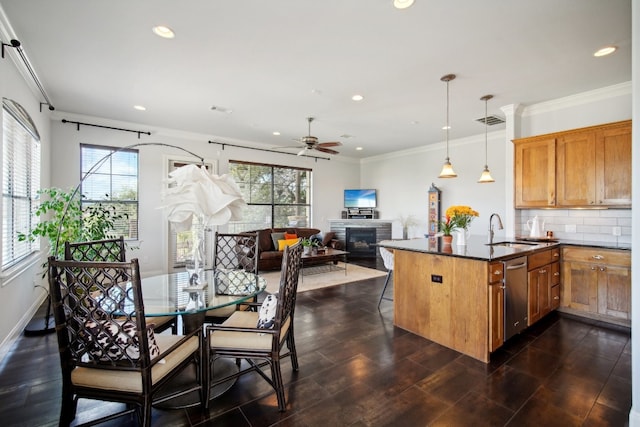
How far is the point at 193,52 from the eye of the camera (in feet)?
9.68

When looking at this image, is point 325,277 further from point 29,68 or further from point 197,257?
point 29,68

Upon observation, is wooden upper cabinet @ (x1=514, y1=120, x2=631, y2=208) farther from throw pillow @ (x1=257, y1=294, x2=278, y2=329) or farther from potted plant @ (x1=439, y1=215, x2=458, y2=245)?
throw pillow @ (x1=257, y1=294, x2=278, y2=329)

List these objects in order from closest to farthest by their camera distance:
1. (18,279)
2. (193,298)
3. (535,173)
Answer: (193,298), (18,279), (535,173)

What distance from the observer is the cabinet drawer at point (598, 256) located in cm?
322

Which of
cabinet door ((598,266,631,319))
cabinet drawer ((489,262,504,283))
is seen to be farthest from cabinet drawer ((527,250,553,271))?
cabinet drawer ((489,262,504,283))

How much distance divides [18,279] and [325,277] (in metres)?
4.21

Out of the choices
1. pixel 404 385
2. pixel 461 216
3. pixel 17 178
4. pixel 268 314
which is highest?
pixel 17 178

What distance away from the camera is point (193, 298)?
2.08 meters

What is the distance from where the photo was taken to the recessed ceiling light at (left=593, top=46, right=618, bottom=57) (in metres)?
2.87

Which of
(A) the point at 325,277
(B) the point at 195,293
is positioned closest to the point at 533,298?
(A) the point at 325,277

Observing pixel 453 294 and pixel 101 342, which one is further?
pixel 453 294

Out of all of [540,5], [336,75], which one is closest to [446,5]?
[540,5]

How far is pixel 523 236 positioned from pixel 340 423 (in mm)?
3954

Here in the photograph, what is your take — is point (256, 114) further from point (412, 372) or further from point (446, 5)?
point (412, 372)
